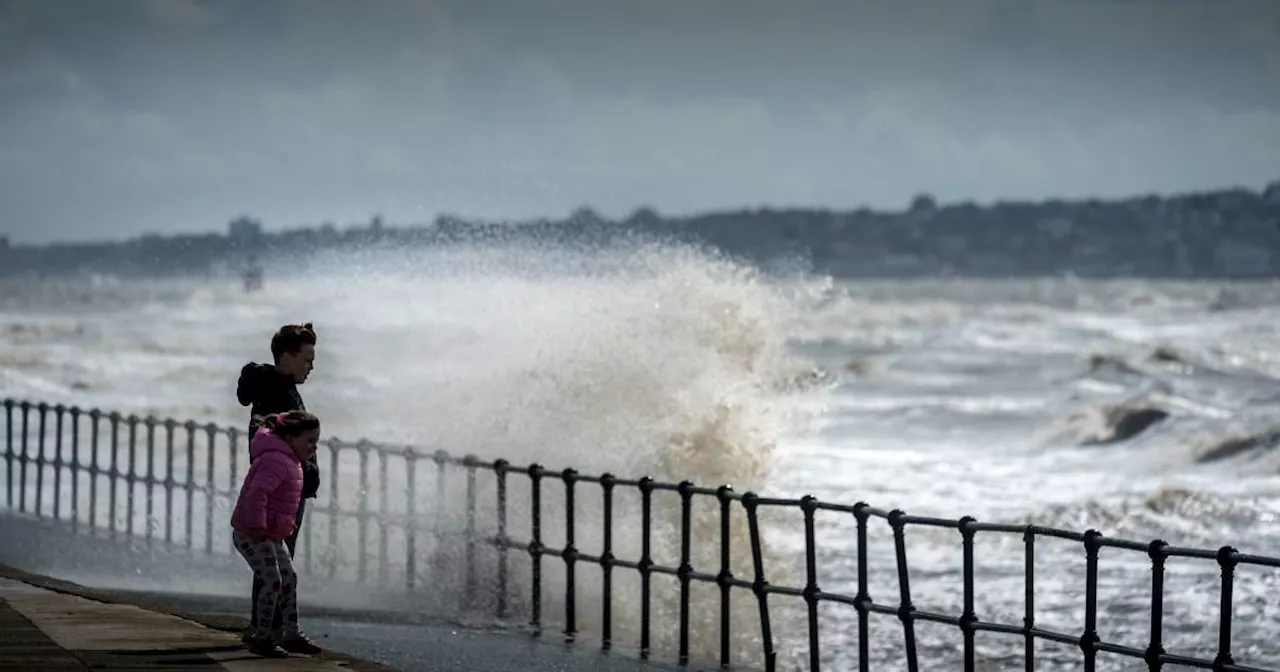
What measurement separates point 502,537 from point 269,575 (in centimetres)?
351

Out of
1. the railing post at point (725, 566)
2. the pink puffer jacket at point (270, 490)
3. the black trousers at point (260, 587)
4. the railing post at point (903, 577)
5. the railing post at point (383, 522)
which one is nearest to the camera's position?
the pink puffer jacket at point (270, 490)

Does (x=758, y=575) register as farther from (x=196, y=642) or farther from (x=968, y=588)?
(x=196, y=642)

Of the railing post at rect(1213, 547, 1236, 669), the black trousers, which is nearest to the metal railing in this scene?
the railing post at rect(1213, 547, 1236, 669)

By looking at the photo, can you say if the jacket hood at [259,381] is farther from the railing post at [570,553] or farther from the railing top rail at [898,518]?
the railing post at [570,553]

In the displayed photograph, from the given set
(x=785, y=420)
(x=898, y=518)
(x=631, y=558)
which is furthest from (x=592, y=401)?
(x=898, y=518)

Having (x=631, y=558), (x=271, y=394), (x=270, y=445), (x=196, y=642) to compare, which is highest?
(x=271, y=394)

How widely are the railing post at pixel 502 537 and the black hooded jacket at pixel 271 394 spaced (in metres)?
2.88

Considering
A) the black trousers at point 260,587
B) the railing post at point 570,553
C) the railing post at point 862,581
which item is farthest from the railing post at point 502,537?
the black trousers at point 260,587

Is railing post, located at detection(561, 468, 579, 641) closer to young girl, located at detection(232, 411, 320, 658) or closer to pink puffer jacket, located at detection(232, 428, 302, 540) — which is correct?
young girl, located at detection(232, 411, 320, 658)

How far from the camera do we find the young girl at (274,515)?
322 inches

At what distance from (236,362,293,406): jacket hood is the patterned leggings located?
541 millimetres

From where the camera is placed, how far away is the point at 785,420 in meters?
24.2

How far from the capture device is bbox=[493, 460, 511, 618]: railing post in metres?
11.6

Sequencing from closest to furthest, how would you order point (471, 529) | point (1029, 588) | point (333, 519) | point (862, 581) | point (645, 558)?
point (1029, 588) → point (862, 581) → point (645, 558) → point (471, 529) → point (333, 519)
